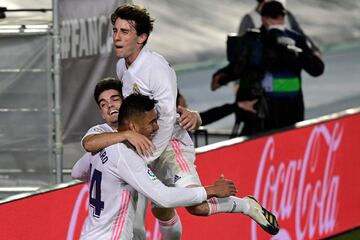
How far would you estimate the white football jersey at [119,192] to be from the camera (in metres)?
6.52

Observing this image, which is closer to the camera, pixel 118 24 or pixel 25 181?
pixel 118 24

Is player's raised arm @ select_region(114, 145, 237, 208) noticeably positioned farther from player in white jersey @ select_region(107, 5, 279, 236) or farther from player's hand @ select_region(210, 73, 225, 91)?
player's hand @ select_region(210, 73, 225, 91)

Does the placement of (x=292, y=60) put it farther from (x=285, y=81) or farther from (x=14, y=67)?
(x=14, y=67)

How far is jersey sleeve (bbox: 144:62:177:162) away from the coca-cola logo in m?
3.11

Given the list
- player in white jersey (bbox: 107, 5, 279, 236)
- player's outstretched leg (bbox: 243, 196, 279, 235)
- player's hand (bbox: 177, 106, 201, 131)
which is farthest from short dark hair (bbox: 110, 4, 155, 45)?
player's outstretched leg (bbox: 243, 196, 279, 235)

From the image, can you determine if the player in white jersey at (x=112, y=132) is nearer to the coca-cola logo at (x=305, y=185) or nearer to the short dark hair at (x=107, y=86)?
the short dark hair at (x=107, y=86)

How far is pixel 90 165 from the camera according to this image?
22.5 feet

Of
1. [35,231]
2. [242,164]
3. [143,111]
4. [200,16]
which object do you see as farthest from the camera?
[200,16]

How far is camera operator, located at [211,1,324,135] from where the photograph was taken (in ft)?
36.3

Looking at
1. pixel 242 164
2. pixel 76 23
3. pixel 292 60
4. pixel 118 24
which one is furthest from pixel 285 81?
pixel 118 24

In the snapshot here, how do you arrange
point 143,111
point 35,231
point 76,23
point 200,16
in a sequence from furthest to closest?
point 200,16, point 76,23, point 35,231, point 143,111

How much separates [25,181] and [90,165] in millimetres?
1502

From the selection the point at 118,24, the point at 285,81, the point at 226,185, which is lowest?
the point at 285,81

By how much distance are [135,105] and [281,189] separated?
413 centimetres
